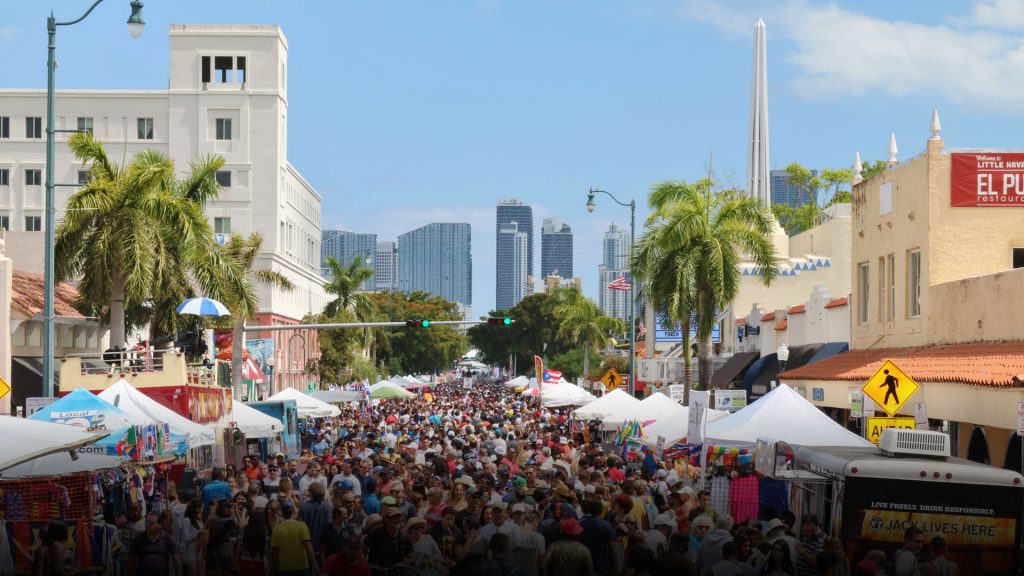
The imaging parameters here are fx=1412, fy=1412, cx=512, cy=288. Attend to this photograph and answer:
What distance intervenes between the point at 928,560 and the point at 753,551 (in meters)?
1.51

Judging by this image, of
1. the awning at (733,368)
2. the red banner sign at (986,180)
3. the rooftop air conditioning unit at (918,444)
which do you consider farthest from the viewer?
the awning at (733,368)

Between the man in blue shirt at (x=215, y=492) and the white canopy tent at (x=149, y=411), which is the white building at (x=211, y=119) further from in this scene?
the man in blue shirt at (x=215, y=492)

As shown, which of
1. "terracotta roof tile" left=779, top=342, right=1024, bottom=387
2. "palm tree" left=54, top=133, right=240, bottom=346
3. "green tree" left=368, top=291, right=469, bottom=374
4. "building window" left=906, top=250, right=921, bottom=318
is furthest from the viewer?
"green tree" left=368, top=291, right=469, bottom=374

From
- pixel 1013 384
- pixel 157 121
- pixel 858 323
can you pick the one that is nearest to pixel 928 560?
pixel 1013 384

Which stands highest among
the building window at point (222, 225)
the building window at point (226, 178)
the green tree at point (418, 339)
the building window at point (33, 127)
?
the building window at point (33, 127)

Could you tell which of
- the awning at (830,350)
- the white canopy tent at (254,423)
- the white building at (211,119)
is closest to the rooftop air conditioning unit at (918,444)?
the white canopy tent at (254,423)

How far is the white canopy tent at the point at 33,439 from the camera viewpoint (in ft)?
46.7

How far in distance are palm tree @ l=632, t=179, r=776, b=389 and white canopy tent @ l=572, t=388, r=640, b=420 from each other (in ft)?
7.81

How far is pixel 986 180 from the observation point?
29016mm

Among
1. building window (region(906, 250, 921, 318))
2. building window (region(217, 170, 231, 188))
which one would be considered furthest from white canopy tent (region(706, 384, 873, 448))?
building window (region(217, 170, 231, 188))

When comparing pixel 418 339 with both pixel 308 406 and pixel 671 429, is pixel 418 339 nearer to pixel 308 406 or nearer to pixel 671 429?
pixel 308 406

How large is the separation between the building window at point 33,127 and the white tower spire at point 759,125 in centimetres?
4934

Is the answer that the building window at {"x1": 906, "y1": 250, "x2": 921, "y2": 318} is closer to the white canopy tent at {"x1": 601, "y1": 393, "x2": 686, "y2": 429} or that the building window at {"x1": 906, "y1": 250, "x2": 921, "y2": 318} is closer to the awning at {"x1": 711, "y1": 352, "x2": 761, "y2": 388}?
the white canopy tent at {"x1": 601, "y1": 393, "x2": 686, "y2": 429}

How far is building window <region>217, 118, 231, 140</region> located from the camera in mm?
90875
